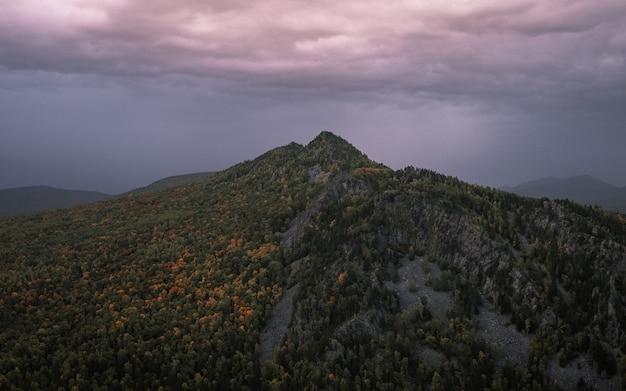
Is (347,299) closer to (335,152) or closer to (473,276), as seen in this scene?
(473,276)

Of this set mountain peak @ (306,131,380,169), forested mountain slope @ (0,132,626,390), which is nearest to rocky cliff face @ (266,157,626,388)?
forested mountain slope @ (0,132,626,390)

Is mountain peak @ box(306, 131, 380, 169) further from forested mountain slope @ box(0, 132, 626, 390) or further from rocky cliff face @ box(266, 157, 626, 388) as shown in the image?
rocky cliff face @ box(266, 157, 626, 388)

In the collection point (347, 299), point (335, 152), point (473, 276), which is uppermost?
point (335, 152)

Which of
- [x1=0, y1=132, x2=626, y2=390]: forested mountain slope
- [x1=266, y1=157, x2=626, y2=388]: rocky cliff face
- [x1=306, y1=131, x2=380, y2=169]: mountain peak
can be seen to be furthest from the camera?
[x1=306, y1=131, x2=380, y2=169]: mountain peak

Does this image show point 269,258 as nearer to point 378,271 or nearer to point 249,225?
point 249,225

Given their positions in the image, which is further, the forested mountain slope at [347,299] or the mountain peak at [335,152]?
the mountain peak at [335,152]

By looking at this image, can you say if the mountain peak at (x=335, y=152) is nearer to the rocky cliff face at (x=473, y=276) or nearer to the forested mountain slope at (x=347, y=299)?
the forested mountain slope at (x=347, y=299)

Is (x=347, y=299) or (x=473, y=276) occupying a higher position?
(x=473, y=276)

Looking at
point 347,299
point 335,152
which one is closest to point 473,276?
point 347,299

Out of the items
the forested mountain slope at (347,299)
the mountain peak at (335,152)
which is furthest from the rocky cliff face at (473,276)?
the mountain peak at (335,152)

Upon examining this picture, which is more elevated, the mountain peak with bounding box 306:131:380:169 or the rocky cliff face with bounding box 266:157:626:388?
the mountain peak with bounding box 306:131:380:169
